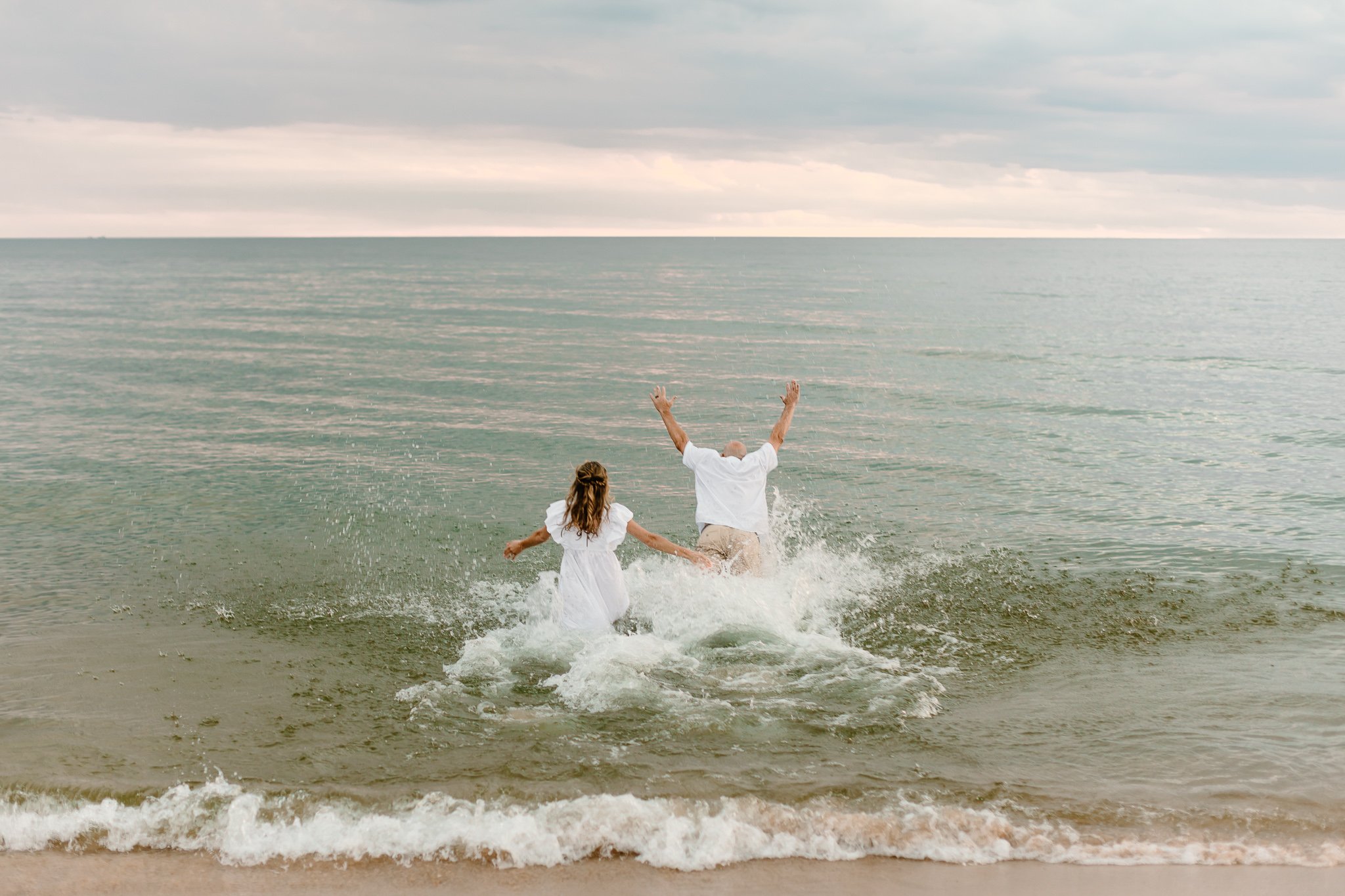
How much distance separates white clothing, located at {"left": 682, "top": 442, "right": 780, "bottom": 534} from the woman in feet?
6.06

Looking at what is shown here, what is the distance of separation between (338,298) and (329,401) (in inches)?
1817

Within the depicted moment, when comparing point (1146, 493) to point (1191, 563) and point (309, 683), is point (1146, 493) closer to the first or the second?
point (1191, 563)

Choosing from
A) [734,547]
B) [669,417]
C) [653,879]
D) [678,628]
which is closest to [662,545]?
[678,628]

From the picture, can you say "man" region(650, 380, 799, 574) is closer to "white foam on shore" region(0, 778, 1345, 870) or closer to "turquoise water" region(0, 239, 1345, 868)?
"turquoise water" region(0, 239, 1345, 868)

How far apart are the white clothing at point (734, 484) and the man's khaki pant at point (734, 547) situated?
7cm

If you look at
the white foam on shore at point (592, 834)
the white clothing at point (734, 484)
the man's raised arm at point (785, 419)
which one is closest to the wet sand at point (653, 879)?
the white foam on shore at point (592, 834)

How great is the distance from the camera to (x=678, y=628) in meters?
10.5

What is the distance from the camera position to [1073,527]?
1543cm

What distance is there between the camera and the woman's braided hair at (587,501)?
897 centimetres

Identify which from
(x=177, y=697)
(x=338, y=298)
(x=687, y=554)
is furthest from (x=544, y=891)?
(x=338, y=298)

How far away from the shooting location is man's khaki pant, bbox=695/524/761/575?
11.4m

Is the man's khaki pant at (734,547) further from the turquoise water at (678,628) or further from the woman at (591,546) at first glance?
the woman at (591,546)

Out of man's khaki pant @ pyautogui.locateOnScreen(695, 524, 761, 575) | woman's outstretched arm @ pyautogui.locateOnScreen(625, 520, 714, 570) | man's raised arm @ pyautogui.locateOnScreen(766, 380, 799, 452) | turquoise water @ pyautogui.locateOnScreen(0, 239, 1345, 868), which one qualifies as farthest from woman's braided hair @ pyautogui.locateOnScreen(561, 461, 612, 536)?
man's raised arm @ pyautogui.locateOnScreen(766, 380, 799, 452)

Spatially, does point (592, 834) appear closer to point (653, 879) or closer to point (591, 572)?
point (653, 879)
